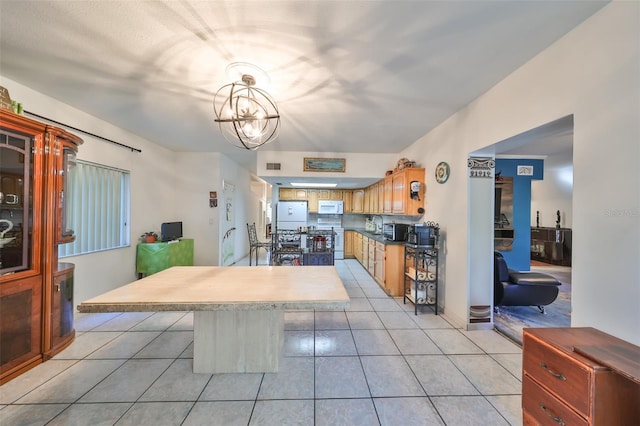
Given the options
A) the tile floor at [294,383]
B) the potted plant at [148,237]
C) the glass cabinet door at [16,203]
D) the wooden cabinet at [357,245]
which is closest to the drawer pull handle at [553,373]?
Result: the tile floor at [294,383]

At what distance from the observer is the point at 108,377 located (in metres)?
1.82

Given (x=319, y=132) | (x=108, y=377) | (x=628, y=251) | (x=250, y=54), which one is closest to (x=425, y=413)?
(x=628, y=251)

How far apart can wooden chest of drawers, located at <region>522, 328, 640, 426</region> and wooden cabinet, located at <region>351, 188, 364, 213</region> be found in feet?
16.7

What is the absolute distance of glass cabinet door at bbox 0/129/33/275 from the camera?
183 cm

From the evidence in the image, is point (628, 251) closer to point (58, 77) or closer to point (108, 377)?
point (108, 377)

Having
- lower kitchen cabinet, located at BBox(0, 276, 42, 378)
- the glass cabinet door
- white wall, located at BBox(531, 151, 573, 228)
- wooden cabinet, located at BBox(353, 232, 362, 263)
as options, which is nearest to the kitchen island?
lower kitchen cabinet, located at BBox(0, 276, 42, 378)

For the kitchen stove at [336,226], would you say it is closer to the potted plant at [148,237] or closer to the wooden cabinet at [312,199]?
the wooden cabinet at [312,199]

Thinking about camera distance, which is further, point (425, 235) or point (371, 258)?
point (371, 258)

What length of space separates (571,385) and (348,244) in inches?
220

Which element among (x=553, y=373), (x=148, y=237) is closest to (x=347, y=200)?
(x=148, y=237)

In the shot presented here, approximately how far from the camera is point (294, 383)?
1771mm

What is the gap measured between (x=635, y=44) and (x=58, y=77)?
419 cm

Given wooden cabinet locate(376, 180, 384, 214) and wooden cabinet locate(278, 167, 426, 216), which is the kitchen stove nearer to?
wooden cabinet locate(278, 167, 426, 216)

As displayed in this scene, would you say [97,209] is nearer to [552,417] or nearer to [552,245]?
[552,417]
